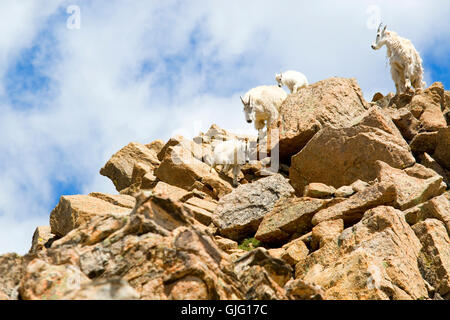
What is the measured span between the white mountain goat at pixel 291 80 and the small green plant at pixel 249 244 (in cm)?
1218

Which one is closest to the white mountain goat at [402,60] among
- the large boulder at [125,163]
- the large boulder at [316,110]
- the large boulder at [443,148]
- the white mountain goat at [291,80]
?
the large boulder at [316,110]

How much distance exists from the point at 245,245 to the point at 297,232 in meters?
1.24

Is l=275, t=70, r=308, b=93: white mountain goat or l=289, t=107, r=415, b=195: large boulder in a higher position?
l=275, t=70, r=308, b=93: white mountain goat

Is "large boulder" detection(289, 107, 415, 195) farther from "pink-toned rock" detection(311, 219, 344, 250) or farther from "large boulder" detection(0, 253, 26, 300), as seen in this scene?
"large boulder" detection(0, 253, 26, 300)

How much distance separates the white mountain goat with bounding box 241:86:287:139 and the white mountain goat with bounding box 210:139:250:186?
2.65 m

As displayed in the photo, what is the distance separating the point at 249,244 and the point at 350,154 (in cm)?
393

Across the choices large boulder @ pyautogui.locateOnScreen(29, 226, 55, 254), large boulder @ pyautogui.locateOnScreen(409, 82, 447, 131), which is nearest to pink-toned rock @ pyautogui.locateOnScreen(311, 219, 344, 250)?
large boulder @ pyautogui.locateOnScreen(29, 226, 55, 254)

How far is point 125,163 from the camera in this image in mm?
20250

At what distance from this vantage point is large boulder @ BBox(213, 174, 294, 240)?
1394 cm

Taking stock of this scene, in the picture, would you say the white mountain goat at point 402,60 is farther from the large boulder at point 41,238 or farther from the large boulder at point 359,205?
the large boulder at point 41,238

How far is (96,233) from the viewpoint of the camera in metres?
8.12
